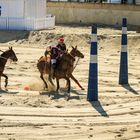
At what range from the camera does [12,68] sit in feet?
75.0

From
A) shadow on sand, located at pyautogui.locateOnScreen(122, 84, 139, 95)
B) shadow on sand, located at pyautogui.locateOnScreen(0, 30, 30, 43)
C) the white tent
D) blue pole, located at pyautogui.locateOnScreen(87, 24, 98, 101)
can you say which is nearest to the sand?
shadow on sand, located at pyautogui.locateOnScreen(122, 84, 139, 95)

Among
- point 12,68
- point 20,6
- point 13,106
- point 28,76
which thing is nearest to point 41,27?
point 20,6

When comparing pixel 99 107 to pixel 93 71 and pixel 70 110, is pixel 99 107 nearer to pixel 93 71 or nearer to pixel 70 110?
pixel 70 110

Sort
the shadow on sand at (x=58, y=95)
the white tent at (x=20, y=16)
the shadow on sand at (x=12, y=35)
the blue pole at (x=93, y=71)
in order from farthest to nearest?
the white tent at (x=20, y=16) < the shadow on sand at (x=12, y=35) < the shadow on sand at (x=58, y=95) < the blue pole at (x=93, y=71)

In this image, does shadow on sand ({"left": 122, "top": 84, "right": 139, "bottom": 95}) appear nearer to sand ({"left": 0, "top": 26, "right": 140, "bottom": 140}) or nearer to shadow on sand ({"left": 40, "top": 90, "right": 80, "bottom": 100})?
sand ({"left": 0, "top": 26, "right": 140, "bottom": 140})

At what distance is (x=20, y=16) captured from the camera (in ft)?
132

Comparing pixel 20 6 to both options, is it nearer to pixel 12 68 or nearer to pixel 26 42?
pixel 26 42

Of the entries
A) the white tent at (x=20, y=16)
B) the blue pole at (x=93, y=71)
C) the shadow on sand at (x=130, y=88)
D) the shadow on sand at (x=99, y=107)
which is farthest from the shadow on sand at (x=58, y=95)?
the white tent at (x=20, y=16)

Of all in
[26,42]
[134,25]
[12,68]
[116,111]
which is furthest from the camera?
[134,25]

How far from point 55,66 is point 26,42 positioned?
1978 centimetres

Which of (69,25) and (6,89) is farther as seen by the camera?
(69,25)

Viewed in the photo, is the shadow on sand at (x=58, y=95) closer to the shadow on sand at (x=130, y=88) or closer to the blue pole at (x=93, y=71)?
the blue pole at (x=93, y=71)

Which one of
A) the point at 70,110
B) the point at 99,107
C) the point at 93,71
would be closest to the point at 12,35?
the point at 93,71

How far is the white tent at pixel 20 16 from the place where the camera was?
39594mm
